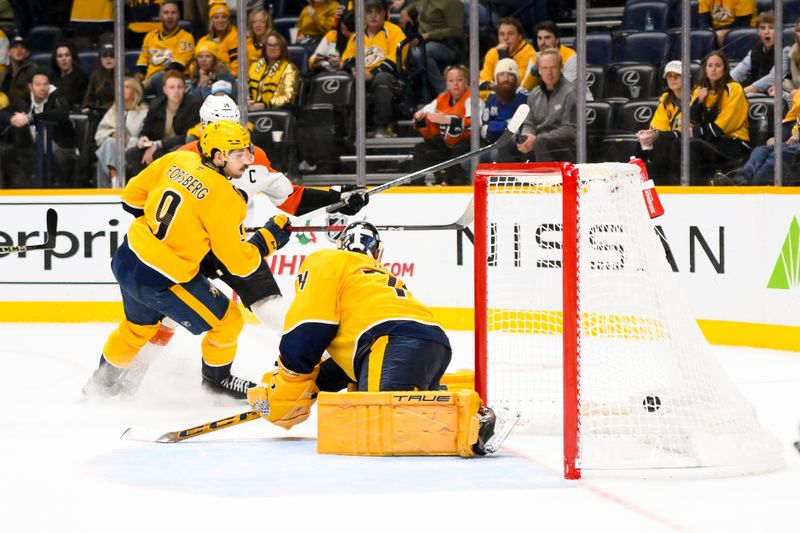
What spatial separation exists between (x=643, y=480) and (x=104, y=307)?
516 cm

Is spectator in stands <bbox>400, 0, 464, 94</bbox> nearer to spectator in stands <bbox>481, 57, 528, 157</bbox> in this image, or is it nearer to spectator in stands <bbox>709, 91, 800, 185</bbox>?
spectator in stands <bbox>481, 57, 528, 157</bbox>

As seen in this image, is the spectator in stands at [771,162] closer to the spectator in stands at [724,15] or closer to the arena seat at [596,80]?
the spectator in stands at [724,15]

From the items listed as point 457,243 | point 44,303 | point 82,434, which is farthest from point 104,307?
point 82,434

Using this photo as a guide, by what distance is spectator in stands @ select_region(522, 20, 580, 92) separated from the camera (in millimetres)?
7422

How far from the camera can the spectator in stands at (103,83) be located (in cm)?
798

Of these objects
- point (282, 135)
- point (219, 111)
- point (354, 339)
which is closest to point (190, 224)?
point (219, 111)

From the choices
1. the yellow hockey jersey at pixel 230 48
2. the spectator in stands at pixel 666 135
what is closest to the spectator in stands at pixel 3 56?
the yellow hockey jersey at pixel 230 48

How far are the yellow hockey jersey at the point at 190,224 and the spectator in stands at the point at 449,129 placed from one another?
3.08 metres

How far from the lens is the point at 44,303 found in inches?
314

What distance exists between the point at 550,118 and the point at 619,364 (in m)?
3.42

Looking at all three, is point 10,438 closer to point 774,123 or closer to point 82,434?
point 82,434

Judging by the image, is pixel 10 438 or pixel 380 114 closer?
pixel 10 438

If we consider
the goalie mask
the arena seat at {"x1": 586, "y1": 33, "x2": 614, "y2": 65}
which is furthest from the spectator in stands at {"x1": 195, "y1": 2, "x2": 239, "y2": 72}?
the goalie mask

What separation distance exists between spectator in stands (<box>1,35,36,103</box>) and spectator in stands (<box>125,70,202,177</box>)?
0.88 metres
